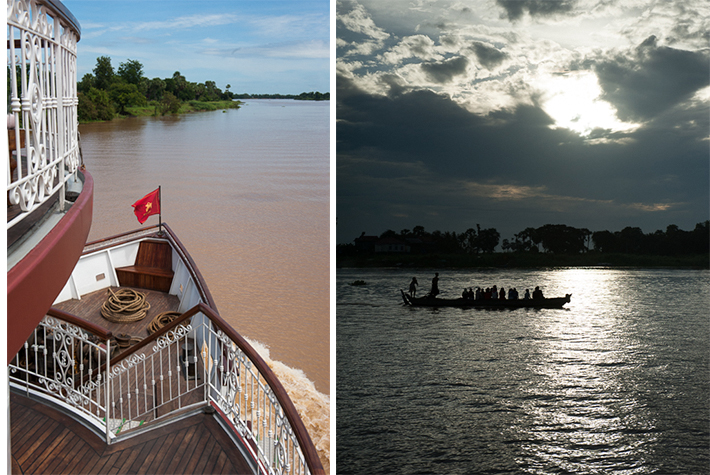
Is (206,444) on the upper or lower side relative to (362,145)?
lower

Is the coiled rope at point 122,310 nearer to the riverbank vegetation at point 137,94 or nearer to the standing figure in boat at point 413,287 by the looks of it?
the standing figure in boat at point 413,287

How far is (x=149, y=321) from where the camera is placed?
378 centimetres

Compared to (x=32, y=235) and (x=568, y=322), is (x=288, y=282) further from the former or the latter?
(x=32, y=235)

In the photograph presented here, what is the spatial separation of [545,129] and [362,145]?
3.27 m

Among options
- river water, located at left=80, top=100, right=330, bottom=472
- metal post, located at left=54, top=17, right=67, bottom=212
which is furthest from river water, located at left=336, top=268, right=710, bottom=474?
metal post, located at left=54, top=17, right=67, bottom=212

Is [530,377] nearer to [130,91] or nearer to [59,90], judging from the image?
[59,90]

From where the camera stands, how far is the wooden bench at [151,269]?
4.48 meters

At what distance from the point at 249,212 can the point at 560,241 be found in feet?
29.1

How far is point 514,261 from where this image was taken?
9.85 meters

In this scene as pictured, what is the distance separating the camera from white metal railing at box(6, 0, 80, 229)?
1.04 metres

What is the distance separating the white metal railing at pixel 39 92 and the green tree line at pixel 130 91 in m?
16.5

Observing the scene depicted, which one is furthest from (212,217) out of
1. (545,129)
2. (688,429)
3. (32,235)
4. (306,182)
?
(32,235)

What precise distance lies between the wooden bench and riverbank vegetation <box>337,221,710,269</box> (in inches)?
172

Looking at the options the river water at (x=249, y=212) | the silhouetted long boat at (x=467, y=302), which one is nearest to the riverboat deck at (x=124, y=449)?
the river water at (x=249, y=212)
